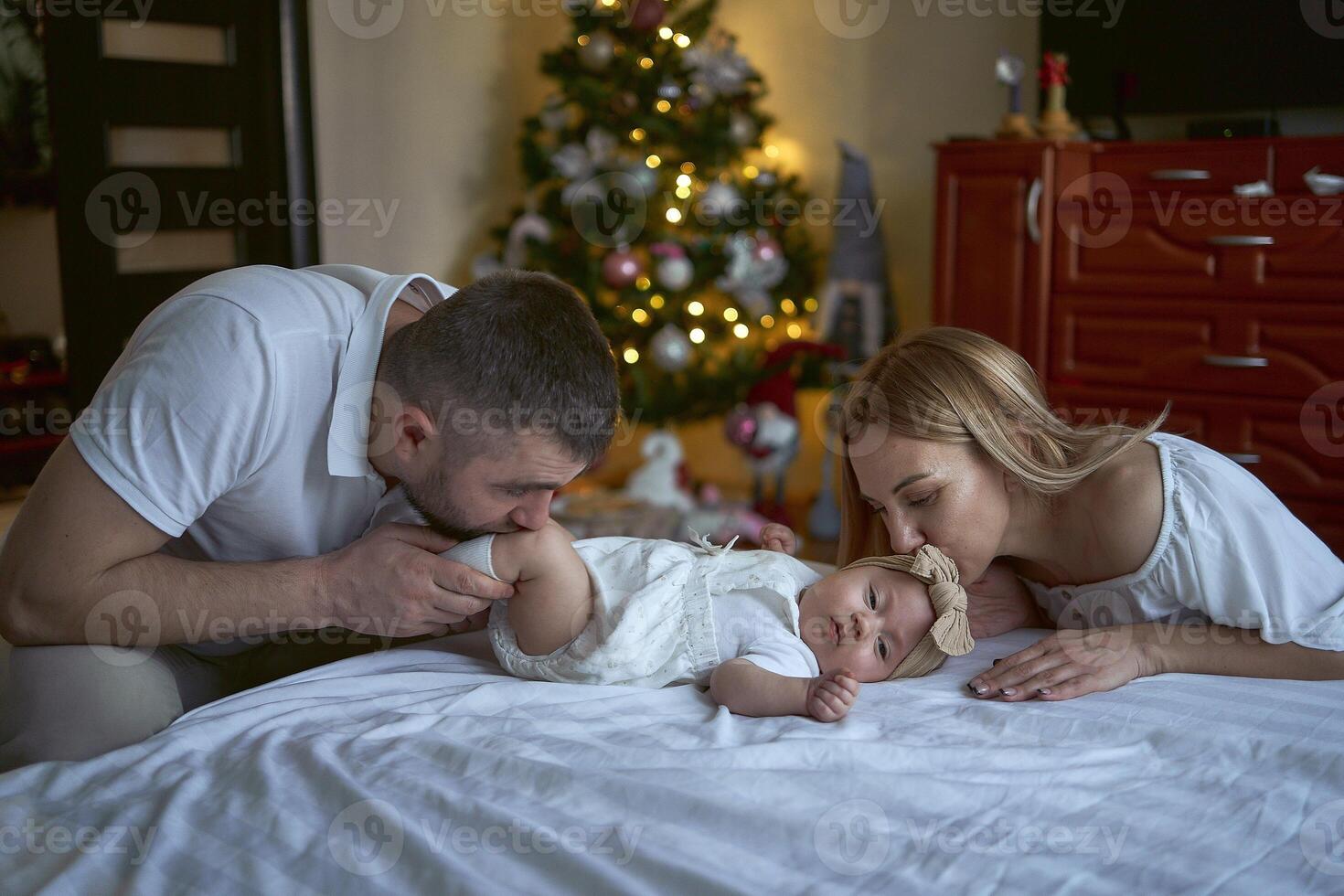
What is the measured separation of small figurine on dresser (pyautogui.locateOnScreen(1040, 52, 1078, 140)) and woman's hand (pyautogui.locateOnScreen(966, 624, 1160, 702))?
235 centimetres

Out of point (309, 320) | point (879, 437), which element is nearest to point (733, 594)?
point (879, 437)

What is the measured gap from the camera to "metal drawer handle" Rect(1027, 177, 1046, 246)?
339 centimetres

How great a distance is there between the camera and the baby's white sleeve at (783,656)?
1.40m

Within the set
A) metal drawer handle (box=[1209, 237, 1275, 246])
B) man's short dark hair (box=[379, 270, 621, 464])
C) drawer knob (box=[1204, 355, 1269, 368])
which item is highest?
metal drawer handle (box=[1209, 237, 1275, 246])

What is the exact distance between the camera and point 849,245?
14.0 feet

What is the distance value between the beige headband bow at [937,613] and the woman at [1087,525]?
26 millimetres

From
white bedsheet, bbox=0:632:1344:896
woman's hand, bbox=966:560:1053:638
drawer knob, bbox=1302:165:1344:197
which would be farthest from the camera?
drawer knob, bbox=1302:165:1344:197

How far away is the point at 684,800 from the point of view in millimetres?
1060

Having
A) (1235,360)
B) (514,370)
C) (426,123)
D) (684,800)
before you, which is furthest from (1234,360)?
(426,123)

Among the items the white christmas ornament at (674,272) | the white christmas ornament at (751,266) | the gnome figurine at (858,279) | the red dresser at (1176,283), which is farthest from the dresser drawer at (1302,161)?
the white christmas ornament at (674,272)

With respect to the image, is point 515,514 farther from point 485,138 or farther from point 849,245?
point 485,138

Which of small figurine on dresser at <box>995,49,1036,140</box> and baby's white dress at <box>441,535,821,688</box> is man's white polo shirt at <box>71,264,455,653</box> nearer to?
baby's white dress at <box>441,535,821,688</box>

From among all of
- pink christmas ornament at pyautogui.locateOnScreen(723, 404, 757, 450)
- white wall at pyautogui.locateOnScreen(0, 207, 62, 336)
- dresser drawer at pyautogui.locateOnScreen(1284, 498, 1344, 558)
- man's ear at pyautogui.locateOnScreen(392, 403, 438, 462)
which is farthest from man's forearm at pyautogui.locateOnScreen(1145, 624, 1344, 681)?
white wall at pyautogui.locateOnScreen(0, 207, 62, 336)

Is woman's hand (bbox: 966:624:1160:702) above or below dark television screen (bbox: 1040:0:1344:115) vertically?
below
